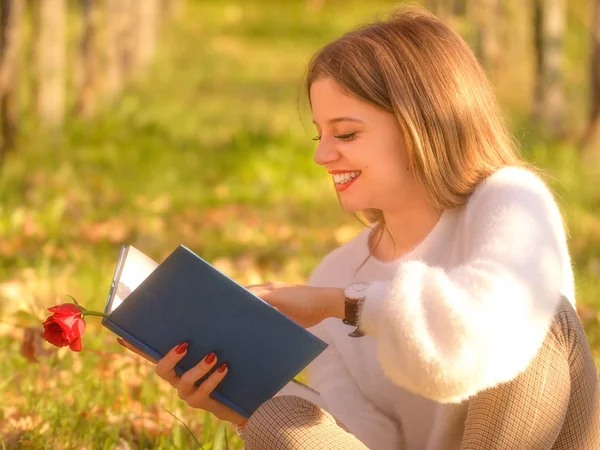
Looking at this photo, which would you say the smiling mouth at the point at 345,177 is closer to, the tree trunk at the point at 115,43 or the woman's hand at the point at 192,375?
the woman's hand at the point at 192,375

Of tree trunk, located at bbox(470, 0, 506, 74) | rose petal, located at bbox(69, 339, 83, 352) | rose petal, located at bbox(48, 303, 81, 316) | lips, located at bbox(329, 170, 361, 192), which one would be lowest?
tree trunk, located at bbox(470, 0, 506, 74)

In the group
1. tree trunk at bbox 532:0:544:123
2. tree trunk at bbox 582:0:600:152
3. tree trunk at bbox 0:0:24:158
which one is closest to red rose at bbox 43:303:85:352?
tree trunk at bbox 0:0:24:158

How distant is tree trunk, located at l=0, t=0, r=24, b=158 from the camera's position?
19.9 feet

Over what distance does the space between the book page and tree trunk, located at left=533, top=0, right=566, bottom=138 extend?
6.91 meters

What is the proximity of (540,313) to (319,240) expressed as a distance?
3.72 meters

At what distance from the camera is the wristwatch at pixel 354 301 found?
1968 mm

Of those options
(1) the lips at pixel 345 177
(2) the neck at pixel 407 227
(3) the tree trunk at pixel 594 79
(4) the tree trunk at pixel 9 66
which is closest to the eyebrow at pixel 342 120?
(1) the lips at pixel 345 177

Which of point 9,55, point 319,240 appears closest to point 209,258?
point 319,240

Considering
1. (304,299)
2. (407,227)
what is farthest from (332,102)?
(304,299)

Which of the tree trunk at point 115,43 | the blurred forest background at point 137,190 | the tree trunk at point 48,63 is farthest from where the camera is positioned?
the tree trunk at point 115,43

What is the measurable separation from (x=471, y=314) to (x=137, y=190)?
478 centimetres

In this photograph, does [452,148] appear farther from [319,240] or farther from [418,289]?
[319,240]

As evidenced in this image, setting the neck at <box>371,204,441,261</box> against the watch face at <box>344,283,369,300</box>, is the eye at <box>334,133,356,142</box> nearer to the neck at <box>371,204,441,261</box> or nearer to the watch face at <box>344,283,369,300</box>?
the neck at <box>371,204,441,261</box>

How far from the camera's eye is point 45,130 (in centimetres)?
709
